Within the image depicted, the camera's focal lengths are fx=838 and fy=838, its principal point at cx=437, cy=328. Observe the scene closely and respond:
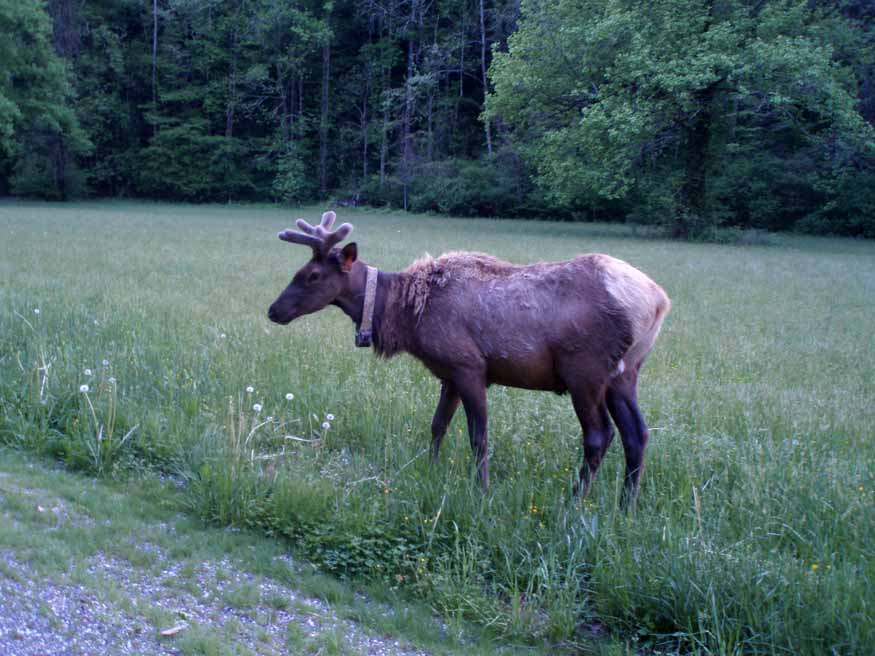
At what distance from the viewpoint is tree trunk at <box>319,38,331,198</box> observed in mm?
66312

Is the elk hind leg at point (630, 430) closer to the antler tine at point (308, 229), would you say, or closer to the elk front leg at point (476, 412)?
the elk front leg at point (476, 412)

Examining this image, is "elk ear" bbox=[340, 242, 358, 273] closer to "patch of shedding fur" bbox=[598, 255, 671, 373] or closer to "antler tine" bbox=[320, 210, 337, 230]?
"antler tine" bbox=[320, 210, 337, 230]

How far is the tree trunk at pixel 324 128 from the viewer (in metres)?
66.3

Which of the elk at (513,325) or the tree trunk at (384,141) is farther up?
the tree trunk at (384,141)

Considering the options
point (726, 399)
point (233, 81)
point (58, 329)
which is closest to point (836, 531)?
point (726, 399)

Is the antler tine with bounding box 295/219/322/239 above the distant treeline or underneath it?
underneath

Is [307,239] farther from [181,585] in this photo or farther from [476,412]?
[181,585]

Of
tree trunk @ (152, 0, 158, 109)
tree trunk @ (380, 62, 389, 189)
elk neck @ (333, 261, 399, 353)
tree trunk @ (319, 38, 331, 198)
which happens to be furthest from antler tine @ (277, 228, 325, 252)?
tree trunk @ (152, 0, 158, 109)

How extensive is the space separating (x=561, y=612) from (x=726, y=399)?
480cm

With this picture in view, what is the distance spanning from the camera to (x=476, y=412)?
6.53m

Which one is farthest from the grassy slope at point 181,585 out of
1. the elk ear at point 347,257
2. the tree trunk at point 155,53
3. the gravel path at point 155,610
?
the tree trunk at point 155,53

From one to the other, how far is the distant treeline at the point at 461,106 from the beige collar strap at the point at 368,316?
26.7m

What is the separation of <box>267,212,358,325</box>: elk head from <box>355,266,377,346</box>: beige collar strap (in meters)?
0.25

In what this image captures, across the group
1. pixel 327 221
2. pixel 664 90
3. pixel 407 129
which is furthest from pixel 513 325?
pixel 407 129
